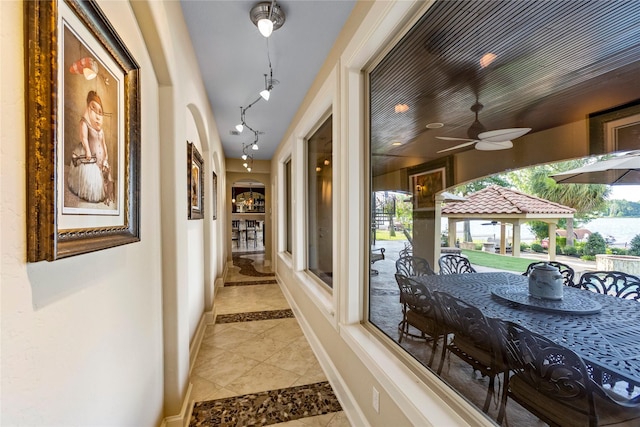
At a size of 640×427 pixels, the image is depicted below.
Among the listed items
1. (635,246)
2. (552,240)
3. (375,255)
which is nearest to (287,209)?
(375,255)

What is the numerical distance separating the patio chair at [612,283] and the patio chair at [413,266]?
2.28 ft

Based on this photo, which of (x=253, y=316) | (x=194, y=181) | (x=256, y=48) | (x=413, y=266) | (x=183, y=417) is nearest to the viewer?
(x=413, y=266)

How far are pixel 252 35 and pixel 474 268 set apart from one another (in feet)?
7.61

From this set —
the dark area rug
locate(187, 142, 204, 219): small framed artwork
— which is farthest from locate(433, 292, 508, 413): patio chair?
the dark area rug

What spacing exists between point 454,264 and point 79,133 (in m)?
1.66

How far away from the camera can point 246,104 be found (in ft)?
11.9

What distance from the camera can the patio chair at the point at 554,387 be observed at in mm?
820

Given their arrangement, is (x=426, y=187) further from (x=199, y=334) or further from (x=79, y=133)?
(x=199, y=334)

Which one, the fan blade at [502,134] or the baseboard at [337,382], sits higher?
the fan blade at [502,134]

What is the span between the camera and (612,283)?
837 millimetres

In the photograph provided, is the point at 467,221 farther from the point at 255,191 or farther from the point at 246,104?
the point at 255,191

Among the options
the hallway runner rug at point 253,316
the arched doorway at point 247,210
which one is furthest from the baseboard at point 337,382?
the arched doorway at point 247,210

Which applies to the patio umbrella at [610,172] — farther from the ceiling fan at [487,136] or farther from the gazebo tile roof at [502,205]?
the ceiling fan at [487,136]

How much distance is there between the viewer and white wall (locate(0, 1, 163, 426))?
0.63 meters
